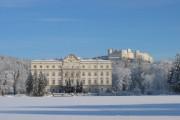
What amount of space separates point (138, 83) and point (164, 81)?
7.23 meters

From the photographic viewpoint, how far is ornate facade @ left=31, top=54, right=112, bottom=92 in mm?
149125

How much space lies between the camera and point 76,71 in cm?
15038

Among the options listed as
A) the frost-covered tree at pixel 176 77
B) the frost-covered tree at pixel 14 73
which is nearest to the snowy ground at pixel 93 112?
the frost-covered tree at pixel 176 77

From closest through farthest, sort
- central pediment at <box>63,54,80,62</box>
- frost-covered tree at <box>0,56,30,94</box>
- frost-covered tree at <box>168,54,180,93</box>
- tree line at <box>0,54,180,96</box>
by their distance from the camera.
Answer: frost-covered tree at <box>168,54,180,93</box> → tree line at <box>0,54,180,96</box> → frost-covered tree at <box>0,56,30,94</box> → central pediment at <box>63,54,80,62</box>

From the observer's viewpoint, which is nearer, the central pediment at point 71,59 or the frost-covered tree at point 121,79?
the frost-covered tree at point 121,79

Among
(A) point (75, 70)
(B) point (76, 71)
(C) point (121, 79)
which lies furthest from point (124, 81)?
(A) point (75, 70)

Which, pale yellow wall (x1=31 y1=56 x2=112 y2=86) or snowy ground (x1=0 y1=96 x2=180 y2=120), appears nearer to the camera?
snowy ground (x1=0 y1=96 x2=180 y2=120)

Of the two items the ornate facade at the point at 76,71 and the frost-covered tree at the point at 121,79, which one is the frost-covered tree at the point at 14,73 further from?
the frost-covered tree at the point at 121,79

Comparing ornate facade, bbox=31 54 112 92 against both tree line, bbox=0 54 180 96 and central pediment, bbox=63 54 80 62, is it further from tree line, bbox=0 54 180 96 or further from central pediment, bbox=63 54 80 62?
tree line, bbox=0 54 180 96

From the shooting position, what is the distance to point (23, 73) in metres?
164

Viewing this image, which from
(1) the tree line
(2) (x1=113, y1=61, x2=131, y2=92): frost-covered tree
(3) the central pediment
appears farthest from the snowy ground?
(3) the central pediment

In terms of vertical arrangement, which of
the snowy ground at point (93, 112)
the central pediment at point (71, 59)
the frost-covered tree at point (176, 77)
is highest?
the central pediment at point (71, 59)

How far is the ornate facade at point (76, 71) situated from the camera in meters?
149

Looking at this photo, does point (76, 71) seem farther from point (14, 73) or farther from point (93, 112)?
point (93, 112)
